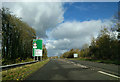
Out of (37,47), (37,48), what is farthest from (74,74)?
(37,47)

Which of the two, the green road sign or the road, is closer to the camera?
the road

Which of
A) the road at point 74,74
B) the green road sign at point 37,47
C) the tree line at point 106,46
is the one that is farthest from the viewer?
the green road sign at point 37,47

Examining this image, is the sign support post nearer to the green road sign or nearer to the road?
the green road sign

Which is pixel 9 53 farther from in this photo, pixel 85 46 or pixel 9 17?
pixel 85 46

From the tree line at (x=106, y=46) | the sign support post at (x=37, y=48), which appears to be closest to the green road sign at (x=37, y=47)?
the sign support post at (x=37, y=48)

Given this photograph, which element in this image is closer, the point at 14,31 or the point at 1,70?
the point at 1,70

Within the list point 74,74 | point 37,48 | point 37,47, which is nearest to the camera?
point 74,74

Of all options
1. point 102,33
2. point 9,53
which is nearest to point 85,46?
point 102,33

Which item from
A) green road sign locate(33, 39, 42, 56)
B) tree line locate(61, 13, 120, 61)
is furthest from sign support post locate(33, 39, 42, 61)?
tree line locate(61, 13, 120, 61)

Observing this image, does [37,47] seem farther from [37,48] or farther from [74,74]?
[74,74]

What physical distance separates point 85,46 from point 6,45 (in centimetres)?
6138

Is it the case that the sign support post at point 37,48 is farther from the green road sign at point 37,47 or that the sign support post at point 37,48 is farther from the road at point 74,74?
the road at point 74,74

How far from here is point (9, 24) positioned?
21953 mm

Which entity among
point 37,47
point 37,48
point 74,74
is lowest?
point 74,74
